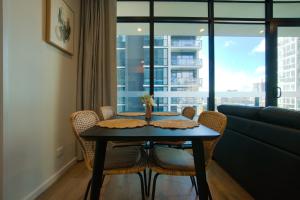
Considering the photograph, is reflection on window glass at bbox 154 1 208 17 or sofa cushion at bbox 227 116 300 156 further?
reflection on window glass at bbox 154 1 208 17

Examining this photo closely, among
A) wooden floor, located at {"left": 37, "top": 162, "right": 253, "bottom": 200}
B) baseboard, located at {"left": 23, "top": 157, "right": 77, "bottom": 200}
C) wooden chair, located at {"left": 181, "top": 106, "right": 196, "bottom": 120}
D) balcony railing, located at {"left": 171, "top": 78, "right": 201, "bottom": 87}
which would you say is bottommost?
wooden floor, located at {"left": 37, "top": 162, "right": 253, "bottom": 200}

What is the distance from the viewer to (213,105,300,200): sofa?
1.46m

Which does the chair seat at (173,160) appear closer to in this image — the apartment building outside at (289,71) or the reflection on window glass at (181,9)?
the reflection on window glass at (181,9)

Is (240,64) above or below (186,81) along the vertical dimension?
above

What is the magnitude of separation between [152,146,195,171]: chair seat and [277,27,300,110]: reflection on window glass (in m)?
3.23

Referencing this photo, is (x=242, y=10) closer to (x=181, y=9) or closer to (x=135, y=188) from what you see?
(x=181, y=9)

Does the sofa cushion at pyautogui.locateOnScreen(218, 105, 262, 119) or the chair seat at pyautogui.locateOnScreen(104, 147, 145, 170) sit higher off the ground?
the sofa cushion at pyautogui.locateOnScreen(218, 105, 262, 119)

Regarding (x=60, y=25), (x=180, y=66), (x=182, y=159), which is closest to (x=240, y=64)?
(x=180, y=66)

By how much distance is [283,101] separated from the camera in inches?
163

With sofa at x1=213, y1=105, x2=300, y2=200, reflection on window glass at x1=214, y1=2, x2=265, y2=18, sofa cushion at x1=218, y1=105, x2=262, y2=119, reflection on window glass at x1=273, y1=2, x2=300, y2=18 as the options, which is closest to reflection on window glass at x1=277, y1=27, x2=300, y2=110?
reflection on window glass at x1=273, y1=2, x2=300, y2=18

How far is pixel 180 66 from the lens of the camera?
4008 millimetres

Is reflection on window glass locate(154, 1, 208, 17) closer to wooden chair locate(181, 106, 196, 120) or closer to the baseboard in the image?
wooden chair locate(181, 106, 196, 120)

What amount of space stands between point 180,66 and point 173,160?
103 inches

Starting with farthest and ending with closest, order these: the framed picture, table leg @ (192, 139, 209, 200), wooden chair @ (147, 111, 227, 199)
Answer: the framed picture < wooden chair @ (147, 111, 227, 199) < table leg @ (192, 139, 209, 200)
